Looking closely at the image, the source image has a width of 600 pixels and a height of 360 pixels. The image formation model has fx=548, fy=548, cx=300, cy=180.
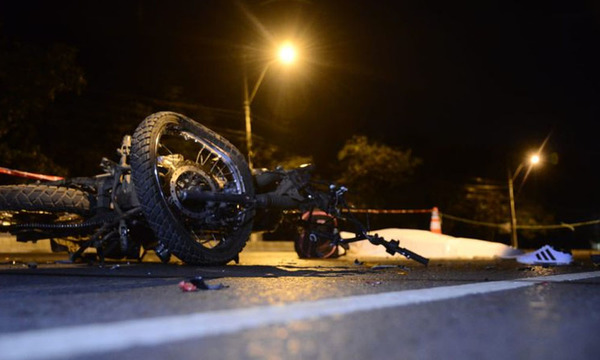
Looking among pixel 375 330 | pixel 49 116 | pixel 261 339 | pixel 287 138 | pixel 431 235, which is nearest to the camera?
pixel 261 339

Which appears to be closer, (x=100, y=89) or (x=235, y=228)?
(x=235, y=228)

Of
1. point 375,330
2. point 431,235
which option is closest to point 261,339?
point 375,330

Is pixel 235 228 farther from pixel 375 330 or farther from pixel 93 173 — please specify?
pixel 93 173

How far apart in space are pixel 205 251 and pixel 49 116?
11839mm

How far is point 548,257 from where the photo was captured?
29.2 feet

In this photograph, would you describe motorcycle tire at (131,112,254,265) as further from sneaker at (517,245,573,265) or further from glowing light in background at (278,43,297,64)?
glowing light in background at (278,43,297,64)

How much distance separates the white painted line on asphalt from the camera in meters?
1.70

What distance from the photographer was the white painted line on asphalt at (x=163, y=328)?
5.57 ft

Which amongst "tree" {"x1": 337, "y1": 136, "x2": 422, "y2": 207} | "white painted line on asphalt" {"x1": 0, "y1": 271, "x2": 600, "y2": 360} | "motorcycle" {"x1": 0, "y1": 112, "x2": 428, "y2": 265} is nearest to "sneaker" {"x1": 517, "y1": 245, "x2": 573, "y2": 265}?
"motorcycle" {"x1": 0, "y1": 112, "x2": 428, "y2": 265}

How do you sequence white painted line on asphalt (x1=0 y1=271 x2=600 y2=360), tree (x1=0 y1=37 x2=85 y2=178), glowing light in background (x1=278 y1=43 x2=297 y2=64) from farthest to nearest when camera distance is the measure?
glowing light in background (x1=278 y1=43 x2=297 y2=64) < tree (x1=0 y1=37 x2=85 y2=178) < white painted line on asphalt (x1=0 y1=271 x2=600 y2=360)

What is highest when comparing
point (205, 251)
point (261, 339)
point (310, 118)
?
point (310, 118)

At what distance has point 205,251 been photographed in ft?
19.4

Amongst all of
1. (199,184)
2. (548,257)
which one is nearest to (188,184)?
(199,184)

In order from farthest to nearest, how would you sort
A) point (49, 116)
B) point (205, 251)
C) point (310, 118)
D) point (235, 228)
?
point (310, 118)
point (49, 116)
point (235, 228)
point (205, 251)
